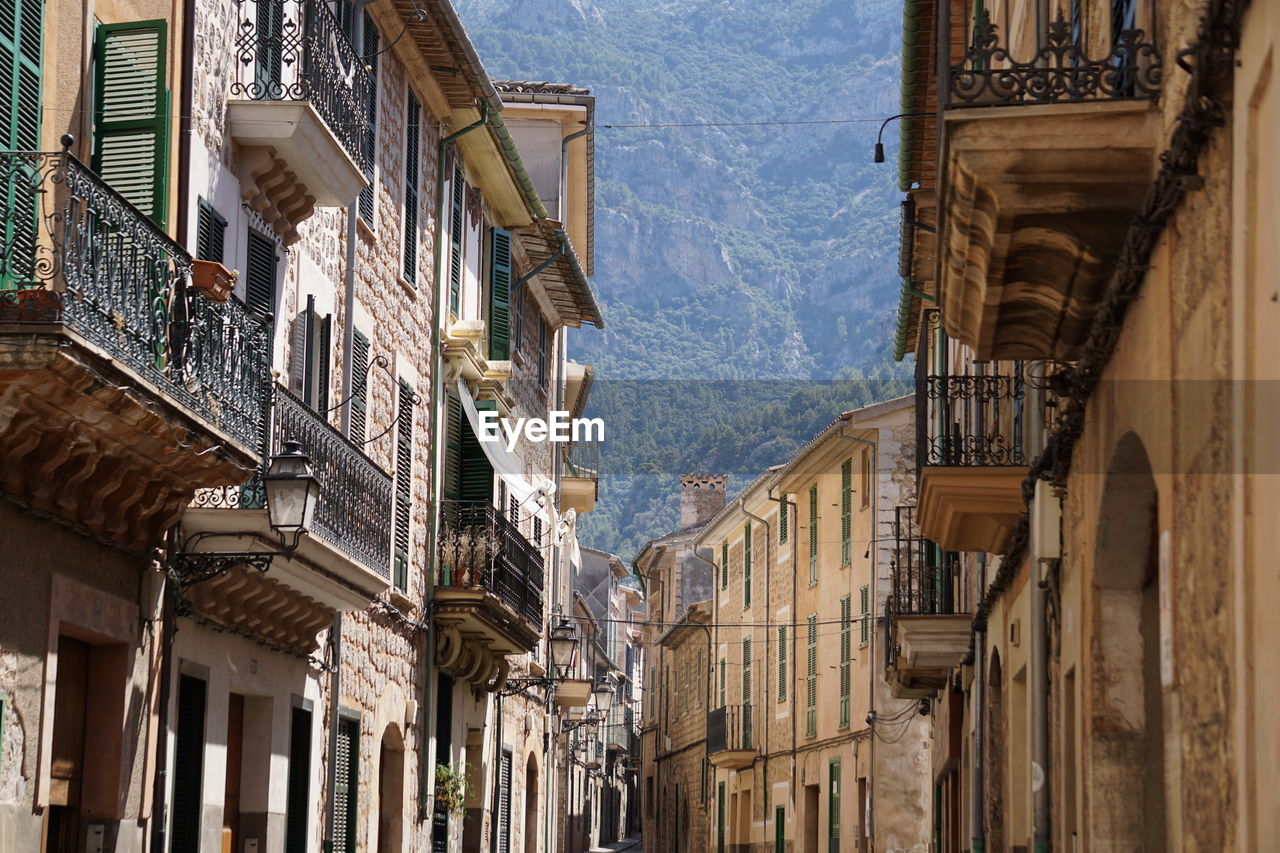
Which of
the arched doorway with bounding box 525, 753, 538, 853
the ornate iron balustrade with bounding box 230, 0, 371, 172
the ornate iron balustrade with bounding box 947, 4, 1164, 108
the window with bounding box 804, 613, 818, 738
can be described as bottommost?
the arched doorway with bounding box 525, 753, 538, 853

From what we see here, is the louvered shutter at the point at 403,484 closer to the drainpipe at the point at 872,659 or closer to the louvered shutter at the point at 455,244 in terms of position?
the louvered shutter at the point at 455,244

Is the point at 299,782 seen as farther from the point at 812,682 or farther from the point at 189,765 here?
the point at 812,682

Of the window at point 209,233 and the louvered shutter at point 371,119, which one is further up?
the louvered shutter at point 371,119

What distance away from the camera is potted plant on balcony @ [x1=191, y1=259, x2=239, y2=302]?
11500 millimetres

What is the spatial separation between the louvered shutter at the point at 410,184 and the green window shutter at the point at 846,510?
16.5 metres

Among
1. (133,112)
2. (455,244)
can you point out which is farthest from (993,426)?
(455,244)

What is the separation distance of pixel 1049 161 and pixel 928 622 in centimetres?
1388

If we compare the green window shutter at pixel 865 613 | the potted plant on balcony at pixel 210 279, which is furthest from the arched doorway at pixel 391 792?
the green window shutter at pixel 865 613

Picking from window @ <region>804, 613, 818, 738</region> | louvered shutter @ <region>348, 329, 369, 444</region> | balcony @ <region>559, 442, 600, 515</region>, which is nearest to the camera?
louvered shutter @ <region>348, 329, 369, 444</region>

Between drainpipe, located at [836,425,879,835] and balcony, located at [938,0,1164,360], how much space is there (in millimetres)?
24697

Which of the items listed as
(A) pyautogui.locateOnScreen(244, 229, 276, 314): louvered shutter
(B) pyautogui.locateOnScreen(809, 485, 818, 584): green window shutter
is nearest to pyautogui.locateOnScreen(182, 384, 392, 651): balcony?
(A) pyautogui.locateOnScreen(244, 229, 276, 314): louvered shutter

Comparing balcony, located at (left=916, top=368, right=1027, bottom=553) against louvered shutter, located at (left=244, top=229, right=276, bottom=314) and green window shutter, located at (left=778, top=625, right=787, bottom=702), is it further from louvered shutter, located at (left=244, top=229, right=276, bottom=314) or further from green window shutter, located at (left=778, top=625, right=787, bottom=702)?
green window shutter, located at (left=778, top=625, right=787, bottom=702)

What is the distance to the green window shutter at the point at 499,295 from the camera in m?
25.7

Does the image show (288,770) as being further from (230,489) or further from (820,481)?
(820,481)
